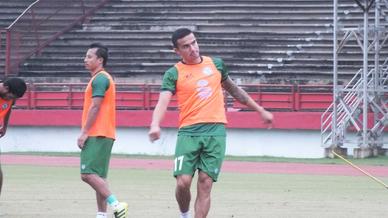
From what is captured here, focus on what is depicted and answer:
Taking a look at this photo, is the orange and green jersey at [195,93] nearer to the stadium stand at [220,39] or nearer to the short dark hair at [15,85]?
the short dark hair at [15,85]

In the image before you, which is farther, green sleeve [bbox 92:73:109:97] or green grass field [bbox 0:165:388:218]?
green grass field [bbox 0:165:388:218]

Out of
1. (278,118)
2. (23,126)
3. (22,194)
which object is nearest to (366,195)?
(22,194)

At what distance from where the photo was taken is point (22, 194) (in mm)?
15922

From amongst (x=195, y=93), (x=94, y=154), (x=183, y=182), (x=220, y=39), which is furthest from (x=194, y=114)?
→ (x=220, y=39)

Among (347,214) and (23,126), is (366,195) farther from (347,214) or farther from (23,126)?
(23,126)

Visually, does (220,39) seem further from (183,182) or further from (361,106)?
(183,182)

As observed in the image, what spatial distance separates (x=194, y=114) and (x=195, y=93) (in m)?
0.21

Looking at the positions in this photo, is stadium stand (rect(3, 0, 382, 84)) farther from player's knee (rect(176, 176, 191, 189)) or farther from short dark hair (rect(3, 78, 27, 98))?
player's knee (rect(176, 176, 191, 189))

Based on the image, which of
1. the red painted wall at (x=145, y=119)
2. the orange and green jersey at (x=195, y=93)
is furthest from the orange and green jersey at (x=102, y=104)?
the red painted wall at (x=145, y=119)

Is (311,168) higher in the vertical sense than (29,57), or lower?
lower

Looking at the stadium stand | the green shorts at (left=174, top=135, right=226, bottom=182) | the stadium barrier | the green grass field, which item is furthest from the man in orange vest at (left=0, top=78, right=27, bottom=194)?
the stadium stand

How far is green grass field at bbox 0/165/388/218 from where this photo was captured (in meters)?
13.5

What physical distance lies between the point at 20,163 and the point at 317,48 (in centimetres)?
1225

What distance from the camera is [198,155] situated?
35.5 feet
